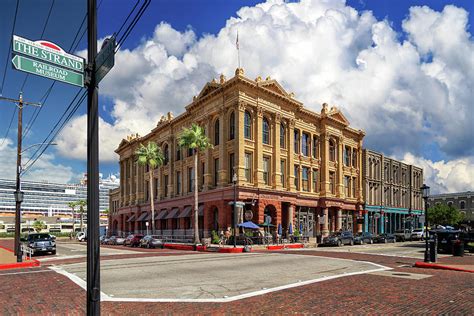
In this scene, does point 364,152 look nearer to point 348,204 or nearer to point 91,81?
point 348,204

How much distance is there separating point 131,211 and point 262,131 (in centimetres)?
3711

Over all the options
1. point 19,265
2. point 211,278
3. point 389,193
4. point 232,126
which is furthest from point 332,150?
point 211,278

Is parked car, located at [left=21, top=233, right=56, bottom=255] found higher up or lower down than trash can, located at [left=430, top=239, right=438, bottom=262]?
lower down

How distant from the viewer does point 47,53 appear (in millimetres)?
6410

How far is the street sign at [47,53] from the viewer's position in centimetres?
616

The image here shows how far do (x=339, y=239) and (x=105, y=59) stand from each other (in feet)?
125

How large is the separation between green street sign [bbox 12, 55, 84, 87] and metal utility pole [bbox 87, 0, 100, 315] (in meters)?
0.26

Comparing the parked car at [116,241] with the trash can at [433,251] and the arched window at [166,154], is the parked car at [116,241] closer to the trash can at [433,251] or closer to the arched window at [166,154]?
the arched window at [166,154]

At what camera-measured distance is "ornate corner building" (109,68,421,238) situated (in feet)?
146

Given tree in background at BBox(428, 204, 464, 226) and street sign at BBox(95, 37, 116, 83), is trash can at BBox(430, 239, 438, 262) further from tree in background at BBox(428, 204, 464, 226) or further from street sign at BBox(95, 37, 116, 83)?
tree in background at BBox(428, 204, 464, 226)

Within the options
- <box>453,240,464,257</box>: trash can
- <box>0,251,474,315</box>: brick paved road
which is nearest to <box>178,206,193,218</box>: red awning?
<box>453,240,464,257</box>: trash can

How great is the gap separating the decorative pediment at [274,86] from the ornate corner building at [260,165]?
0.12 m

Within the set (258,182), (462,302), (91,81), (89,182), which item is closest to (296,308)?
(462,302)

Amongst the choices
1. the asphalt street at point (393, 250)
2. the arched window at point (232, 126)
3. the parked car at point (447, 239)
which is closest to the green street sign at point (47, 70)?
the asphalt street at point (393, 250)
